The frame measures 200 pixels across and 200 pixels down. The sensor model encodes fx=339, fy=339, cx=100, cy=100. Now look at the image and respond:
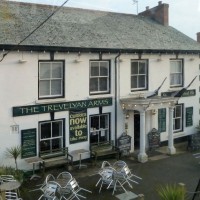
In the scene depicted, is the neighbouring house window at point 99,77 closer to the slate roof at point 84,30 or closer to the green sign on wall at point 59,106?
the green sign on wall at point 59,106

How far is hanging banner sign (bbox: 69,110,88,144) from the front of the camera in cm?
1566

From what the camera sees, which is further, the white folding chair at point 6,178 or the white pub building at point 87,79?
the white pub building at point 87,79

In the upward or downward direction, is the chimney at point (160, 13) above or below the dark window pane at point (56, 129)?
above

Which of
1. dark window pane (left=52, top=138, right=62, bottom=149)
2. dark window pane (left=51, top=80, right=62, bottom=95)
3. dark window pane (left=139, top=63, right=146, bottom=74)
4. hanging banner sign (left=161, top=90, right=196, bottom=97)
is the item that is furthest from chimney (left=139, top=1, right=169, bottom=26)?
dark window pane (left=52, top=138, right=62, bottom=149)

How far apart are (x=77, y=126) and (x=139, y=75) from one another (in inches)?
189

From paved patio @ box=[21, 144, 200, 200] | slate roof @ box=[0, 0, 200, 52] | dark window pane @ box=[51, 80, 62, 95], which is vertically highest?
slate roof @ box=[0, 0, 200, 52]

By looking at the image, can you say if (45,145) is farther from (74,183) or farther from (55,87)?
(74,183)

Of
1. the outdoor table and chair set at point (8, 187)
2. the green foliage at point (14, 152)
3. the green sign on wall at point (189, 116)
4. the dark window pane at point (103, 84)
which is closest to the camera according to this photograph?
the outdoor table and chair set at point (8, 187)

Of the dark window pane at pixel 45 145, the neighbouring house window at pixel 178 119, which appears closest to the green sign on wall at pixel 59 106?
the dark window pane at pixel 45 145

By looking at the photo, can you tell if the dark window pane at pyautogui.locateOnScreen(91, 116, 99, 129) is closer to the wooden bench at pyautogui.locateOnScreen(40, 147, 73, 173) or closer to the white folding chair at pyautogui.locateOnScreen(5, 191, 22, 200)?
the wooden bench at pyautogui.locateOnScreen(40, 147, 73, 173)

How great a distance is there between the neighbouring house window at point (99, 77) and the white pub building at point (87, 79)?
50mm

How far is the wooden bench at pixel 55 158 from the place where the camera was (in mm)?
14419

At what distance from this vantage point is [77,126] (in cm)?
1585

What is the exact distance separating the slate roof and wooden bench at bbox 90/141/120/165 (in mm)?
4739
